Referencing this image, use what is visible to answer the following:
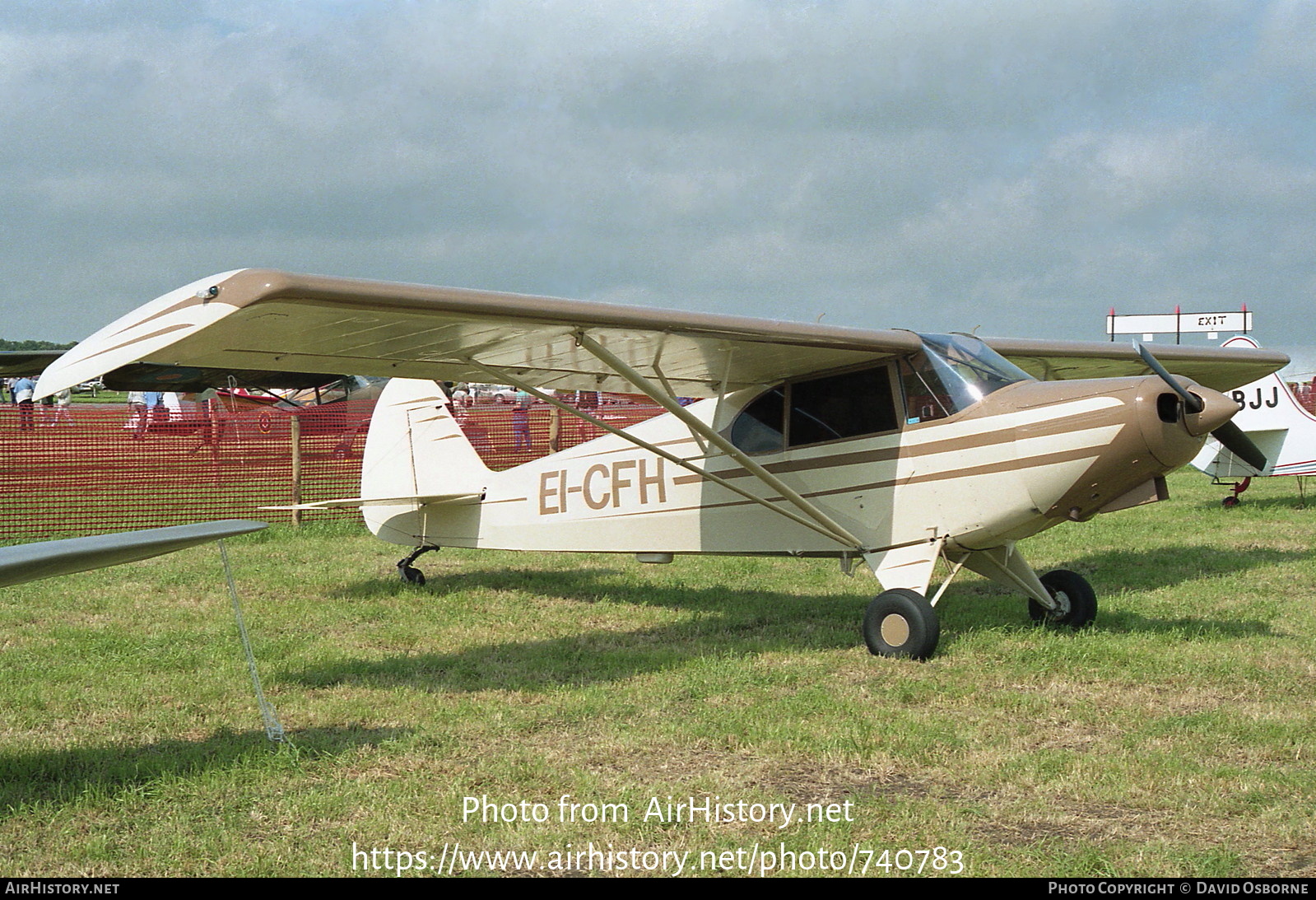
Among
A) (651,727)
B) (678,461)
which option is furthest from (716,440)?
(651,727)

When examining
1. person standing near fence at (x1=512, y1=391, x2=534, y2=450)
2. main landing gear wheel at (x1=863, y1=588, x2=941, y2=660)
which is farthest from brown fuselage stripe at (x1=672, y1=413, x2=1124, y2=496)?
person standing near fence at (x1=512, y1=391, x2=534, y2=450)

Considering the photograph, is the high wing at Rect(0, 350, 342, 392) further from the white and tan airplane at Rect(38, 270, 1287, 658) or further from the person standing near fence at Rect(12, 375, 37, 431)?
the white and tan airplane at Rect(38, 270, 1287, 658)

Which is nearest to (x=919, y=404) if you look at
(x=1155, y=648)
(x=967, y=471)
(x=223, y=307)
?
(x=967, y=471)

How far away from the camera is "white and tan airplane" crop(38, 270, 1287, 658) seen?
5.50 m

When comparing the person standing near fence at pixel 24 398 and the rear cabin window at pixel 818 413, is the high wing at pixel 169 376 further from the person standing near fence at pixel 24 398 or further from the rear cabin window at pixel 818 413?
the rear cabin window at pixel 818 413

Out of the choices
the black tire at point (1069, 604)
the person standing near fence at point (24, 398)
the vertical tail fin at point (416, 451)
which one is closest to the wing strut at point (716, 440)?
the black tire at point (1069, 604)

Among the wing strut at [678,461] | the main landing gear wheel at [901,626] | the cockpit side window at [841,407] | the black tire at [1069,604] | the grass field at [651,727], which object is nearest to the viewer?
the grass field at [651,727]

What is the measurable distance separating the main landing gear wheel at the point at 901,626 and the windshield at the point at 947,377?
47.1 inches

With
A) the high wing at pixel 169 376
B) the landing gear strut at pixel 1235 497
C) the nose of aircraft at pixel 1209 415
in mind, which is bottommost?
the landing gear strut at pixel 1235 497

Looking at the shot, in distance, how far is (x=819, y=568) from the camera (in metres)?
10.7

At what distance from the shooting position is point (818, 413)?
764 cm

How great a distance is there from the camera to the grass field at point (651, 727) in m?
3.79

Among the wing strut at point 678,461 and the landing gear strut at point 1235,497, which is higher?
the wing strut at point 678,461

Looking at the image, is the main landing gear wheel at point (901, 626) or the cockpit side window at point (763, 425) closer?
the main landing gear wheel at point (901, 626)
